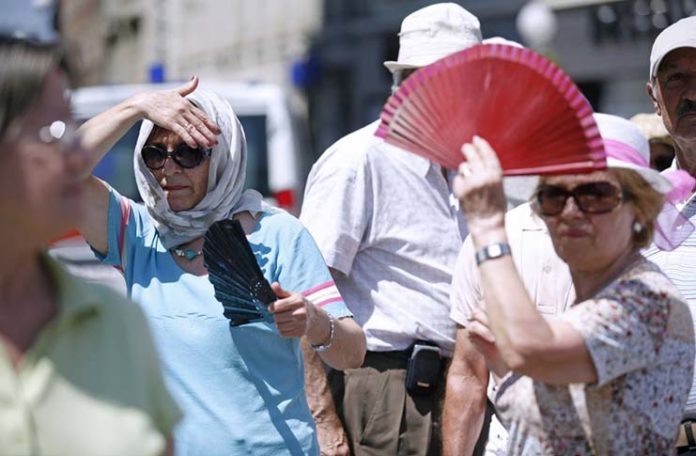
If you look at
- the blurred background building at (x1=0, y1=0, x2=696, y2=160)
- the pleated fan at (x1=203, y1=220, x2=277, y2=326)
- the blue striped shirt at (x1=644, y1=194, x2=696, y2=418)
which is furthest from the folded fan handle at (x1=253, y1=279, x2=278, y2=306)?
the blurred background building at (x1=0, y1=0, x2=696, y2=160)

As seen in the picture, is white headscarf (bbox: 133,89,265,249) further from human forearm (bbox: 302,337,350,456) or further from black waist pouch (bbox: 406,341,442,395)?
black waist pouch (bbox: 406,341,442,395)

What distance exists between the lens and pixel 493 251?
107 inches

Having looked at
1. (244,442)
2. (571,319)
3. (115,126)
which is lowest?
(244,442)

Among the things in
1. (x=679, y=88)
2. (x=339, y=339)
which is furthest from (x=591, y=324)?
(x=679, y=88)

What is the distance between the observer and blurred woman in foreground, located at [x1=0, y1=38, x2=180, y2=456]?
89.2 inches

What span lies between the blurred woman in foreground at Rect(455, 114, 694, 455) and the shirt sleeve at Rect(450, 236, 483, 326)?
654 mm

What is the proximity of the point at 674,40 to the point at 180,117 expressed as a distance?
66.6 inches

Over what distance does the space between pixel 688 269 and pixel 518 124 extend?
1362 millimetres

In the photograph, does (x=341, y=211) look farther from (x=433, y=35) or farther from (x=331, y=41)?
(x=331, y=41)

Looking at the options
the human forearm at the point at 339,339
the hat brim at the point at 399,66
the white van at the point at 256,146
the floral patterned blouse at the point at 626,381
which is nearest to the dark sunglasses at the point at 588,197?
the floral patterned blouse at the point at 626,381

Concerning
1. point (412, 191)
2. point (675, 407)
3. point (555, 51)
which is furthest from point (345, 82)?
point (675, 407)

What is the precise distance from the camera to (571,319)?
9.23 ft

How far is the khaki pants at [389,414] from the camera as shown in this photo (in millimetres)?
4422

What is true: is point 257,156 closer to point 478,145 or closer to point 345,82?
point 478,145
